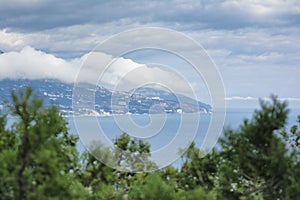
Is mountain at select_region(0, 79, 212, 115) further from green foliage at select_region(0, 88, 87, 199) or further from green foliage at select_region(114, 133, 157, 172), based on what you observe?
green foliage at select_region(0, 88, 87, 199)

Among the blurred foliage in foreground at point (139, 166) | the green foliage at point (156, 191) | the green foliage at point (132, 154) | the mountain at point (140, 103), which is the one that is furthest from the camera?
the green foliage at point (132, 154)

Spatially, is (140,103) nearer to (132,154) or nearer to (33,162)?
(132,154)

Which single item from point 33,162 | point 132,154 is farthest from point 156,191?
point 132,154

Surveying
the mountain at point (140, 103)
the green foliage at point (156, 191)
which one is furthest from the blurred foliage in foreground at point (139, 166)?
the mountain at point (140, 103)

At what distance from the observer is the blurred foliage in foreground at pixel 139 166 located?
15.6 feet

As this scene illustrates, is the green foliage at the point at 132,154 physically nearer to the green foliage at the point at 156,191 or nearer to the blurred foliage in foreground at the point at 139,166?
the blurred foliage in foreground at the point at 139,166

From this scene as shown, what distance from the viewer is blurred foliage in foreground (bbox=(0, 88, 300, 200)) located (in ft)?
15.6

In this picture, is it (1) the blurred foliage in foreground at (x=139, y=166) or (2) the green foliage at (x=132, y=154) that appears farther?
(2) the green foliage at (x=132, y=154)

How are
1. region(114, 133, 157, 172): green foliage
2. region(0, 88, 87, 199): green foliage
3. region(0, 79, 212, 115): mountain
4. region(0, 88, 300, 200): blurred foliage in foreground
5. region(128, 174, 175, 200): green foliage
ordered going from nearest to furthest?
Result: region(0, 88, 87, 199): green foliage → region(0, 88, 300, 200): blurred foliage in foreground → region(128, 174, 175, 200): green foliage → region(0, 79, 212, 115): mountain → region(114, 133, 157, 172): green foliage

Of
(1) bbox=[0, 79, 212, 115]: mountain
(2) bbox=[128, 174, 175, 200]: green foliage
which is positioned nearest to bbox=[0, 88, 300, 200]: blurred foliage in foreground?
(2) bbox=[128, 174, 175, 200]: green foliage

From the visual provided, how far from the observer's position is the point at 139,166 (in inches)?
269

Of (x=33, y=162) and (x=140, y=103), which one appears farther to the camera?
(x=140, y=103)

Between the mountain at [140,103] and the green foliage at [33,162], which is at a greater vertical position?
the mountain at [140,103]

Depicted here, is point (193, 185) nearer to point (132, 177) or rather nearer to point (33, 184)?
point (132, 177)
